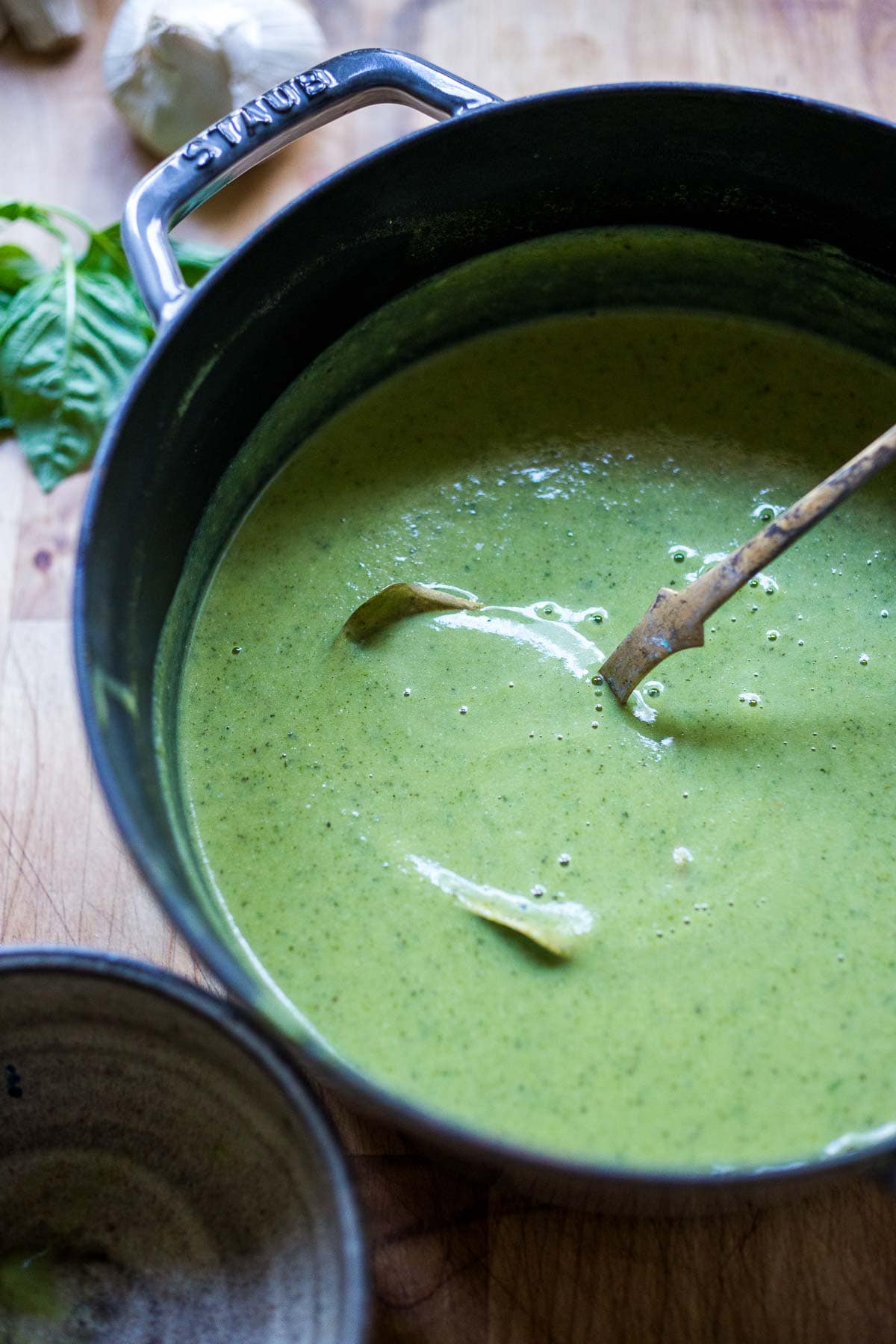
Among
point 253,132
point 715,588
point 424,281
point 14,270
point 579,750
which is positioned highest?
point 253,132

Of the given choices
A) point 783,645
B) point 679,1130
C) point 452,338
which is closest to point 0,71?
point 452,338

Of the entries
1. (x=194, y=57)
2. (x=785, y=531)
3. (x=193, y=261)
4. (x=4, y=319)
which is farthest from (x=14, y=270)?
(x=785, y=531)

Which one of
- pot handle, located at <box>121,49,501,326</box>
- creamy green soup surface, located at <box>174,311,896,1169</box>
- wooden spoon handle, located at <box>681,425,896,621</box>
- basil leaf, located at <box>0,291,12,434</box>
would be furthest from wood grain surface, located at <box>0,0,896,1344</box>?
wooden spoon handle, located at <box>681,425,896,621</box>

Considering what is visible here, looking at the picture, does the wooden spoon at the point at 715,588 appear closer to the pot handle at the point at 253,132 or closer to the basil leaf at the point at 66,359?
the pot handle at the point at 253,132

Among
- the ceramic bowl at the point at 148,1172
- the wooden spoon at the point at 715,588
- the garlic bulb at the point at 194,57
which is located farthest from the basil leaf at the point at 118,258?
the ceramic bowl at the point at 148,1172

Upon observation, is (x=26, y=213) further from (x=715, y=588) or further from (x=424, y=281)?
(x=715, y=588)

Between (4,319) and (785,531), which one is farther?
(4,319)
